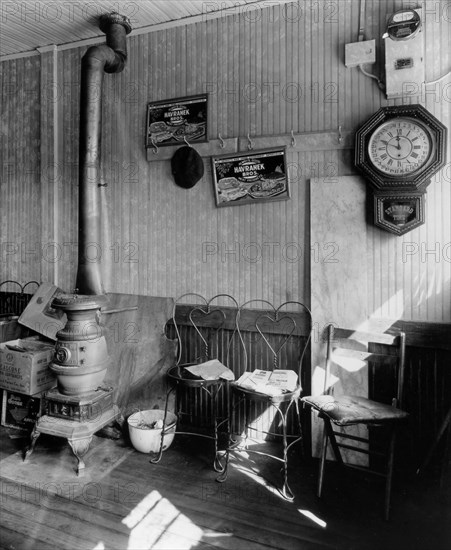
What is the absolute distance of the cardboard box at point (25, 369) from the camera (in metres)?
3.50

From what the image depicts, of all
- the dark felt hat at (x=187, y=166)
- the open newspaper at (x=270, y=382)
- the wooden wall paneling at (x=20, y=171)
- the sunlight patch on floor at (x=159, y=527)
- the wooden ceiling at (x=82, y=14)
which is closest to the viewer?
the sunlight patch on floor at (x=159, y=527)

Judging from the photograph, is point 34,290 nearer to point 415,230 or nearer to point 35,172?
point 35,172

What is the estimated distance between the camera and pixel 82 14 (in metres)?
3.65

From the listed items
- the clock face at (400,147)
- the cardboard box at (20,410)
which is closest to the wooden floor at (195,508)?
the cardboard box at (20,410)

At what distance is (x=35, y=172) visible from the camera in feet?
14.3

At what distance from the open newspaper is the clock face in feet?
5.24

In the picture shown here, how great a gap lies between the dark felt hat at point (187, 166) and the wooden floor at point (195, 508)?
2.21 m

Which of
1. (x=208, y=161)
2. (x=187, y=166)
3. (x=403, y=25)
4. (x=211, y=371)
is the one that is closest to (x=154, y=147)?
(x=187, y=166)

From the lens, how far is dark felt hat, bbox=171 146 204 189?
3559 millimetres

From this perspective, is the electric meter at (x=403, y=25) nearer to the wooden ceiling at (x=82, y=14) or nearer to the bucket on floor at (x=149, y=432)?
the wooden ceiling at (x=82, y=14)

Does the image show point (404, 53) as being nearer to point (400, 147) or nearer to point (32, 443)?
point (400, 147)

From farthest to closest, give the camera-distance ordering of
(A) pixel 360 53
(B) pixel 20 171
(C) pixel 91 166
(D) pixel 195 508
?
(B) pixel 20 171
(C) pixel 91 166
(A) pixel 360 53
(D) pixel 195 508

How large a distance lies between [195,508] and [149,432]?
0.77 meters

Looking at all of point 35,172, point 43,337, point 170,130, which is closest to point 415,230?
point 170,130
